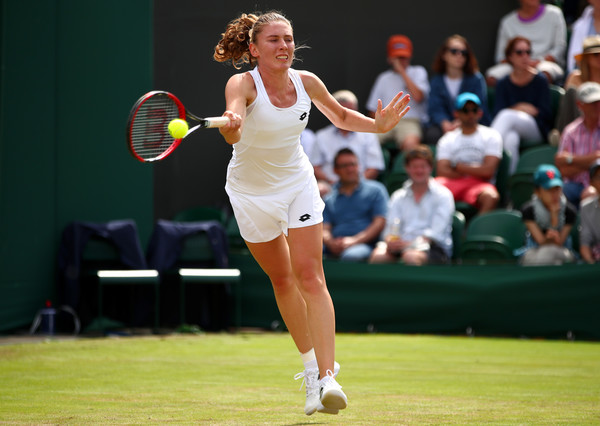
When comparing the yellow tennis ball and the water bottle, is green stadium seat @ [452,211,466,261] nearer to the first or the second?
the water bottle

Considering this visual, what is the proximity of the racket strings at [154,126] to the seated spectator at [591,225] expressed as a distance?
5.20m

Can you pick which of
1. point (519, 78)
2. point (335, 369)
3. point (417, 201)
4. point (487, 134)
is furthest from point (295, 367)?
point (519, 78)

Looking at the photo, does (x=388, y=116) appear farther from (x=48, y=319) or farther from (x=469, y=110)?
(x=48, y=319)

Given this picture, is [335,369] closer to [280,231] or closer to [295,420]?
[295,420]

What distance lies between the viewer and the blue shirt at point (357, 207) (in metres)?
9.91

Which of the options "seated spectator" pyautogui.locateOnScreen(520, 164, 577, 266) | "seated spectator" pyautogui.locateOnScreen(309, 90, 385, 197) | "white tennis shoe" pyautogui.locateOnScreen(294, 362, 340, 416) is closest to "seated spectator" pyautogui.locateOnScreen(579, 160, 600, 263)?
"seated spectator" pyautogui.locateOnScreen(520, 164, 577, 266)

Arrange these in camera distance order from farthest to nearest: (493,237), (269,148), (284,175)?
(493,237)
(284,175)
(269,148)

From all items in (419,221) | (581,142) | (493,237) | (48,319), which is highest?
(581,142)

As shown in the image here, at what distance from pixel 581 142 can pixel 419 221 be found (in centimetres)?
189

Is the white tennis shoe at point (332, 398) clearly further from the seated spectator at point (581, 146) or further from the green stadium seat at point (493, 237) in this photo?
the seated spectator at point (581, 146)

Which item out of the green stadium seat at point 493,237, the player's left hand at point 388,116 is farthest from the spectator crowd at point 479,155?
the player's left hand at point 388,116

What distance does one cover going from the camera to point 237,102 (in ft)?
14.4

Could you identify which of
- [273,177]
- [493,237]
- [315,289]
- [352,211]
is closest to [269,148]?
[273,177]

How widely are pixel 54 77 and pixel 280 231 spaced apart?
5.78 meters
